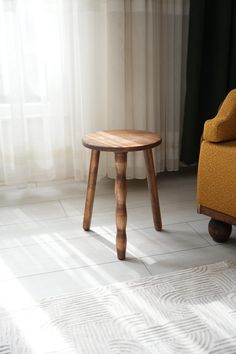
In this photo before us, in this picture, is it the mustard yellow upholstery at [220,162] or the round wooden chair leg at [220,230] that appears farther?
the round wooden chair leg at [220,230]

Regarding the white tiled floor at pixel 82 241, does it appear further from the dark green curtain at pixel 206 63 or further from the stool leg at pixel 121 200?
the dark green curtain at pixel 206 63

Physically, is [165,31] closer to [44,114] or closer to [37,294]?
[44,114]

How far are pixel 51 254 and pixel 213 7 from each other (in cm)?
172

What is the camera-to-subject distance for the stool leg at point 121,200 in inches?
62.6

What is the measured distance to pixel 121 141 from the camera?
1.66 meters

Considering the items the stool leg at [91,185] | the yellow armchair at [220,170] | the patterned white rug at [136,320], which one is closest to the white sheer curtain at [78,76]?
the stool leg at [91,185]

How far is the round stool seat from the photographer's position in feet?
5.16

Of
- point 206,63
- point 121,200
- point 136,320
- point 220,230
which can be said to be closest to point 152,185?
point 121,200

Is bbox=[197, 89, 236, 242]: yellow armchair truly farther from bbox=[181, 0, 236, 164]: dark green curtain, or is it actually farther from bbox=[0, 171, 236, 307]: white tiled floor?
bbox=[181, 0, 236, 164]: dark green curtain

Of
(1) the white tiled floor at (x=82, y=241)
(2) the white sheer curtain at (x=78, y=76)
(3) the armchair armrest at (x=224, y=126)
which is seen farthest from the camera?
(2) the white sheer curtain at (x=78, y=76)

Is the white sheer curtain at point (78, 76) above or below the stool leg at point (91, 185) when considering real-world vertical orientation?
above

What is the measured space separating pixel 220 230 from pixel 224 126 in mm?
450

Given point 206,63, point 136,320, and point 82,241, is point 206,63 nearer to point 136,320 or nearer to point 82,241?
point 82,241

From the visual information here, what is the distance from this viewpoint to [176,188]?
2.49m
